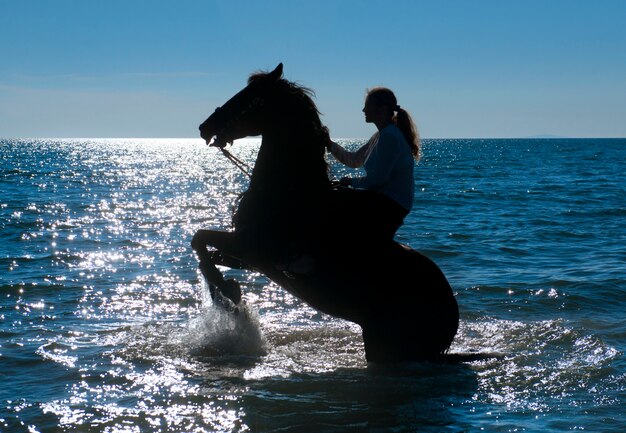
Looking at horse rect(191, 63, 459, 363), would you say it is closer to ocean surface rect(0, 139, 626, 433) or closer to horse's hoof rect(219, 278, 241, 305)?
horse's hoof rect(219, 278, 241, 305)

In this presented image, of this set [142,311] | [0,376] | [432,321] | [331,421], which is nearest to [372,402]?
[331,421]

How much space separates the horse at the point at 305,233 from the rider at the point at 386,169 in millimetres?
121

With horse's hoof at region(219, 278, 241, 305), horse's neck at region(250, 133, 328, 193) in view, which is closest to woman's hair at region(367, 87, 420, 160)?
horse's neck at region(250, 133, 328, 193)

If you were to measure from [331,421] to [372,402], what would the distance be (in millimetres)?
579

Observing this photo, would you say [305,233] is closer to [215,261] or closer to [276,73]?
[215,261]

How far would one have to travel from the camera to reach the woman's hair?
7004 mm

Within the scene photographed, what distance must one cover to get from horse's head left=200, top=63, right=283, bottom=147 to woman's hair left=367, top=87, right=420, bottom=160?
919 mm

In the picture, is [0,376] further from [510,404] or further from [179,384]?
[510,404]

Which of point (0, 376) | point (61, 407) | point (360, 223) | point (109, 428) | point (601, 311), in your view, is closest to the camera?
point (109, 428)

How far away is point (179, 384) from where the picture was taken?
274 inches

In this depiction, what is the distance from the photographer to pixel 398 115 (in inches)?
279

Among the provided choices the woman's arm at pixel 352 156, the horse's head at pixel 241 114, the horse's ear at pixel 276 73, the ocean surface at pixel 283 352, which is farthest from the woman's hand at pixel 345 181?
the ocean surface at pixel 283 352

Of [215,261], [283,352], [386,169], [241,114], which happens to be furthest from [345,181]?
[283,352]

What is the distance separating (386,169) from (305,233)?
2.98 ft
